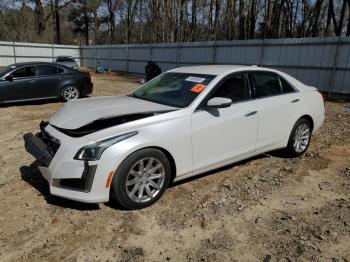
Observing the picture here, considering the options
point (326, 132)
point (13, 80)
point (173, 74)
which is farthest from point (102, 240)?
point (13, 80)

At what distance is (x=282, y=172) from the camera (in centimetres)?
502

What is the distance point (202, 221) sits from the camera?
3635mm

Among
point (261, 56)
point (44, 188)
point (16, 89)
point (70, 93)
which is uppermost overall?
point (261, 56)

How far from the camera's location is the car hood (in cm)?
386

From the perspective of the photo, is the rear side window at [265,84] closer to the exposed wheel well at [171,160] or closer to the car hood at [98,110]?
the car hood at [98,110]

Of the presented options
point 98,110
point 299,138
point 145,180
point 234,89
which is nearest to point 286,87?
point 299,138

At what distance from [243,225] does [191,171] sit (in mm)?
919

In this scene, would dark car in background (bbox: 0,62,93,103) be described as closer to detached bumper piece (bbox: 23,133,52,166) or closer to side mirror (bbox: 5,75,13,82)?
side mirror (bbox: 5,75,13,82)

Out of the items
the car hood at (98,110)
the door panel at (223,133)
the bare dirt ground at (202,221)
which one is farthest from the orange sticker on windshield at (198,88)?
the bare dirt ground at (202,221)

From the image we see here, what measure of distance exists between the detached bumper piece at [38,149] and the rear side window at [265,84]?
291cm

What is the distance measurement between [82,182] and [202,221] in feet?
4.43

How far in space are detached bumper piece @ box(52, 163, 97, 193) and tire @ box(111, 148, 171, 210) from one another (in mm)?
240

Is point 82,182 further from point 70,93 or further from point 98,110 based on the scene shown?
point 70,93

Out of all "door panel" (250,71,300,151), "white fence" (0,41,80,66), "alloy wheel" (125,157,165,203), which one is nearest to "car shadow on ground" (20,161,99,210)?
"alloy wheel" (125,157,165,203)
